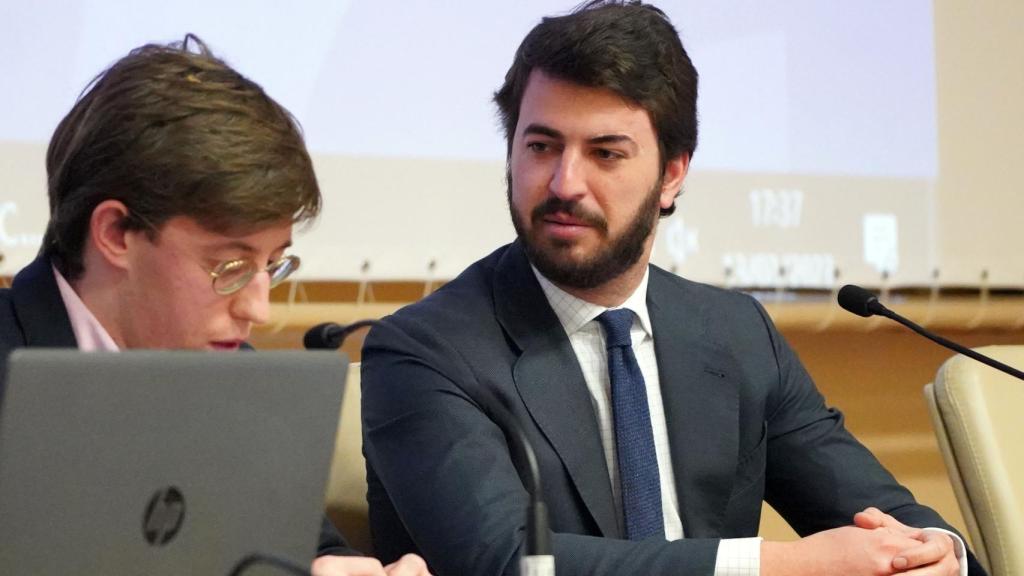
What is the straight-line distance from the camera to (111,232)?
1550 mm

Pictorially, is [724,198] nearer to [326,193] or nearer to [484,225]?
[484,225]

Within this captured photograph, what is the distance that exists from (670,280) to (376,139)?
881 mm

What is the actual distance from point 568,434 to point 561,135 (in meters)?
0.46

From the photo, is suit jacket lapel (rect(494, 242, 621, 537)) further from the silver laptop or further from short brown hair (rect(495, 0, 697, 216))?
the silver laptop

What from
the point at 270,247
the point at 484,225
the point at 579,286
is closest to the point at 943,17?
the point at 484,225

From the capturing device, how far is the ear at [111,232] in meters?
1.54

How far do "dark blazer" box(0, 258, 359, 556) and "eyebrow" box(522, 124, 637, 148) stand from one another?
81cm

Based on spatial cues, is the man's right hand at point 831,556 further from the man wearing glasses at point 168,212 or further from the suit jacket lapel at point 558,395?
the man wearing glasses at point 168,212

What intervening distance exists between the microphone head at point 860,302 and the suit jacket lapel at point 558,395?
0.41 meters

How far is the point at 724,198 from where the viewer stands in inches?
131

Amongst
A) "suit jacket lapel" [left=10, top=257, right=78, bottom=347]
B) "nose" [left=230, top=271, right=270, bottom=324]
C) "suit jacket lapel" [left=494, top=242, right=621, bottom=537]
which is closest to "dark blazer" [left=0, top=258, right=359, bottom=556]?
"suit jacket lapel" [left=10, top=257, right=78, bottom=347]

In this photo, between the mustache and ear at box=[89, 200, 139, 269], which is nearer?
ear at box=[89, 200, 139, 269]

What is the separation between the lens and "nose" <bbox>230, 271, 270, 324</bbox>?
5.11ft

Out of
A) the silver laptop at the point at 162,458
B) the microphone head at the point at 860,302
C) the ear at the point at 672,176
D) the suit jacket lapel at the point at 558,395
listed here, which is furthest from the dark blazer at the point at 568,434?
the silver laptop at the point at 162,458
